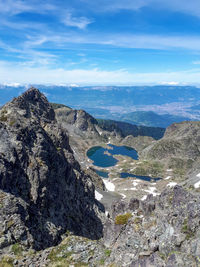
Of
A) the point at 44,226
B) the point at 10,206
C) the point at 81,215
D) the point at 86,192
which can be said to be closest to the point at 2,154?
the point at 10,206

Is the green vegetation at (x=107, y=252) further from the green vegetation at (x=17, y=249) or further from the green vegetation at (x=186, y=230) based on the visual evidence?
the green vegetation at (x=17, y=249)

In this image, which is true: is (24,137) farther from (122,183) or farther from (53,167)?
(122,183)

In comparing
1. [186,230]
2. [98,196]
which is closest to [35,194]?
→ [186,230]

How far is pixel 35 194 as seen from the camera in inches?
1822

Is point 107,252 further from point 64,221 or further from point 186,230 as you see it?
point 64,221

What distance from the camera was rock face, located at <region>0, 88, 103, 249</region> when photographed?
114 feet

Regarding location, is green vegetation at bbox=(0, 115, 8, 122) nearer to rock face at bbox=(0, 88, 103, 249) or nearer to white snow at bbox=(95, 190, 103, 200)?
rock face at bbox=(0, 88, 103, 249)

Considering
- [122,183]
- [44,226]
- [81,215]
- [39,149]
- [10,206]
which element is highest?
[39,149]

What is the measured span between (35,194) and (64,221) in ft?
34.3

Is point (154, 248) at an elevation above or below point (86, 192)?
above

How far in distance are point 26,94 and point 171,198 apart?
169082mm

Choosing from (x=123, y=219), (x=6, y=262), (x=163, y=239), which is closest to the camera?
(x=163, y=239)

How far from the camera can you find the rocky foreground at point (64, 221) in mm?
23047

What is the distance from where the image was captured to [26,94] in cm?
17988
